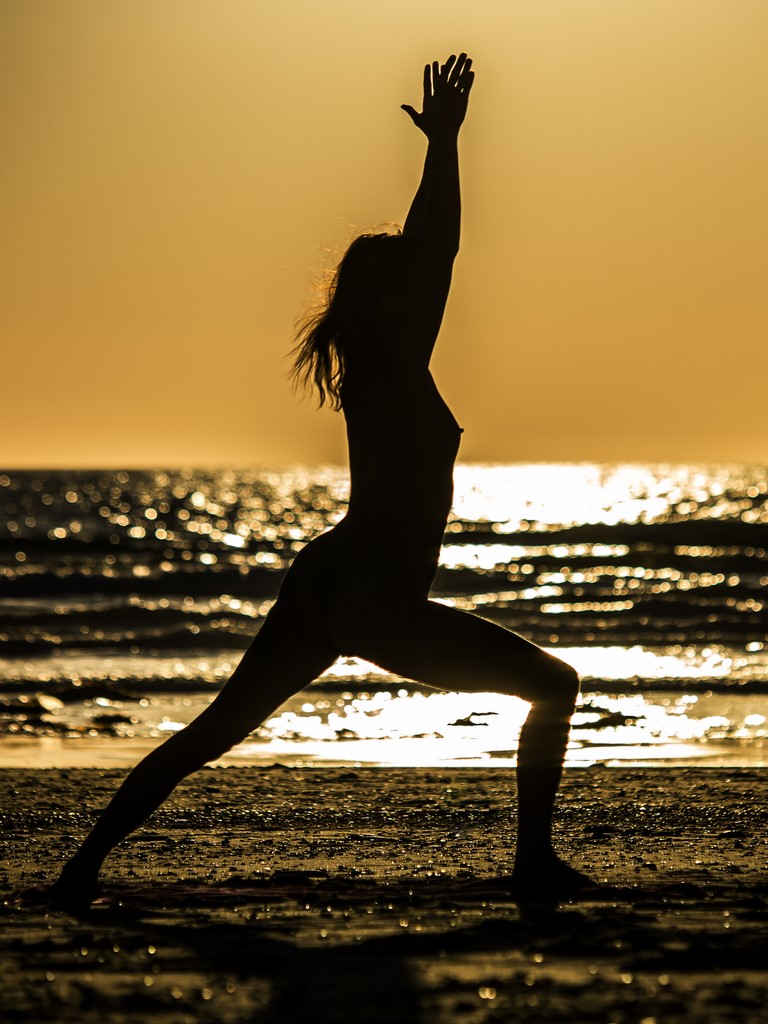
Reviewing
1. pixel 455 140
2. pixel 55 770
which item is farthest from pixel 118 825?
pixel 55 770

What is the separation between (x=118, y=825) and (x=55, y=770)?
3.73 metres

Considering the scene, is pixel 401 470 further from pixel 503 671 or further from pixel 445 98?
pixel 445 98

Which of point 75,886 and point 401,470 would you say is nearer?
point 401,470

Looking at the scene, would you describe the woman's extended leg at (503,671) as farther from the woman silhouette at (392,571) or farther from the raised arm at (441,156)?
the raised arm at (441,156)

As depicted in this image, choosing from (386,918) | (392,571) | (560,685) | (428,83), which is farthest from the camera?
(428,83)

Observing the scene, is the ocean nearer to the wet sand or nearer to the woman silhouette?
the woman silhouette

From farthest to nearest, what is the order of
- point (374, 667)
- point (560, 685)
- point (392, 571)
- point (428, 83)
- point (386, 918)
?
point (374, 667), point (428, 83), point (560, 685), point (392, 571), point (386, 918)

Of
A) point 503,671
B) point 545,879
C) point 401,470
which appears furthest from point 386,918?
point 401,470

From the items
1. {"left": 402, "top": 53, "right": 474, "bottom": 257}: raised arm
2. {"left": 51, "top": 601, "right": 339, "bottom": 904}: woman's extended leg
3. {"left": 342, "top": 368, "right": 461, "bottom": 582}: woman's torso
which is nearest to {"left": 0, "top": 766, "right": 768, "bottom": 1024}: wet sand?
{"left": 51, "top": 601, "right": 339, "bottom": 904}: woman's extended leg

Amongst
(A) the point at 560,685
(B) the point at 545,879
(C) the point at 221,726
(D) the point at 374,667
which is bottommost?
(D) the point at 374,667

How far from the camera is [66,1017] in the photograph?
2.73 meters

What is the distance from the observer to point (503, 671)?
12.7 ft

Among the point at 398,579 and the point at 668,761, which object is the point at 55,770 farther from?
the point at 398,579

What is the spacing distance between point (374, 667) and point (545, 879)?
A: 29.1 ft
